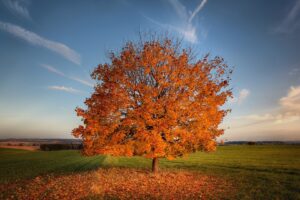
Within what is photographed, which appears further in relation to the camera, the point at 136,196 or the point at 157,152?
the point at 157,152

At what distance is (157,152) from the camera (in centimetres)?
1925

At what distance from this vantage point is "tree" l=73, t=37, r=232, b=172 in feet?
63.7

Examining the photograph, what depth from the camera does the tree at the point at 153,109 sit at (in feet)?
63.7

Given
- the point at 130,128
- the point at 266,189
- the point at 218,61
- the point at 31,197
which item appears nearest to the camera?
the point at 31,197

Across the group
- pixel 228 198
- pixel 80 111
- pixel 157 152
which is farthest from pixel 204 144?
pixel 80 111

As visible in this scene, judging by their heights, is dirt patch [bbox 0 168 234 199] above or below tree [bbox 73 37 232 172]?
below

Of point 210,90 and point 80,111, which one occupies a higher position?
point 210,90

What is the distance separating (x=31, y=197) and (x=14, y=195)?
1.75 metres

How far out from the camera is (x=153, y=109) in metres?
19.2

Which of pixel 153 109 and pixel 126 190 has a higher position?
pixel 153 109

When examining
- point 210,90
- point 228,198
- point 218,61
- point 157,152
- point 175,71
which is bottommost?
point 228,198

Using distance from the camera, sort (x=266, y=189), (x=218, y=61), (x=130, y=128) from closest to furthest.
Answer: (x=266, y=189), (x=130, y=128), (x=218, y=61)

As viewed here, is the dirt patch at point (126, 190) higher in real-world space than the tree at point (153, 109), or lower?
lower

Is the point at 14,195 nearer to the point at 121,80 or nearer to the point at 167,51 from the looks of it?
the point at 121,80
